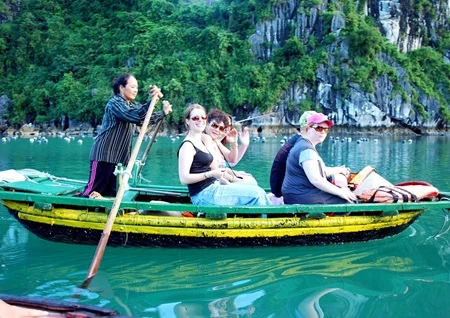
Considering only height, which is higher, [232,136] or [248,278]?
[232,136]

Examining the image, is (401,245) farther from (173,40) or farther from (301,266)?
(173,40)

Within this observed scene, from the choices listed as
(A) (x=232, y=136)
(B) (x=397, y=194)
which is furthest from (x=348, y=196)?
(A) (x=232, y=136)

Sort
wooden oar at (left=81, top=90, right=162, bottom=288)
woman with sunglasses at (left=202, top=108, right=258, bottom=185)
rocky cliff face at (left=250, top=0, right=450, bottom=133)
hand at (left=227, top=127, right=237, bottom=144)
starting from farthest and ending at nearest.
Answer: rocky cliff face at (left=250, top=0, right=450, bottom=133)
hand at (left=227, top=127, right=237, bottom=144)
woman with sunglasses at (left=202, top=108, right=258, bottom=185)
wooden oar at (left=81, top=90, right=162, bottom=288)

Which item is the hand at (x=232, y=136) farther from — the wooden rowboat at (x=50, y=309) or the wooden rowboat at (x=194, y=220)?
the wooden rowboat at (x=50, y=309)

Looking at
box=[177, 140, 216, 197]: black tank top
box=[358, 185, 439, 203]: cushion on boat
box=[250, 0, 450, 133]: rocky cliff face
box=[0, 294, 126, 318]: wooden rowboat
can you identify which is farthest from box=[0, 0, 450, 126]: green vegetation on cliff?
box=[0, 294, 126, 318]: wooden rowboat

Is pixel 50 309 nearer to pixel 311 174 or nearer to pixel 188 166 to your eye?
pixel 188 166

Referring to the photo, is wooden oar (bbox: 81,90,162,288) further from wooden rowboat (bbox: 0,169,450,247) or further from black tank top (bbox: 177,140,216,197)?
black tank top (bbox: 177,140,216,197)

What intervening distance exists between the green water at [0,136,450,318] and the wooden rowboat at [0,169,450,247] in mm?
155

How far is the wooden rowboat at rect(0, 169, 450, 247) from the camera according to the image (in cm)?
504

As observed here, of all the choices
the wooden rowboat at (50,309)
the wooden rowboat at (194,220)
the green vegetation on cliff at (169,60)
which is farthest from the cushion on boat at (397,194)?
the green vegetation on cliff at (169,60)

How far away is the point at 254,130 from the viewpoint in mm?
44594

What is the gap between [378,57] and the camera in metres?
47.1

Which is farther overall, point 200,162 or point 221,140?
point 221,140

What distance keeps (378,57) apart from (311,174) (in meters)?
46.7
